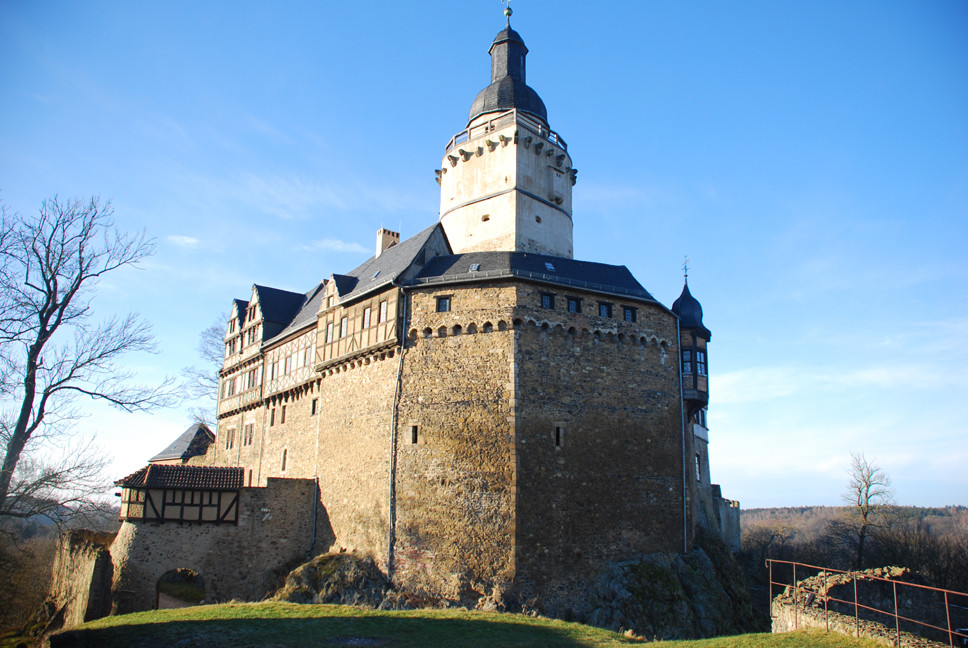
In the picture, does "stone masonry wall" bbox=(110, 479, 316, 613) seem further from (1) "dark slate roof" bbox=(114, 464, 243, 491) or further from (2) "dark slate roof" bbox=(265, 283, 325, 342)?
(2) "dark slate roof" bbox=(265, 283, 325, 342)

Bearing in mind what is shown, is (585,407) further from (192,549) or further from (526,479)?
(192,549)

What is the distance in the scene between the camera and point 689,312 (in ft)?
92.1

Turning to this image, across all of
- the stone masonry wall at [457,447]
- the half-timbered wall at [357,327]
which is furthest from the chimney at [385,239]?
the stone masonry wall at [457,447]

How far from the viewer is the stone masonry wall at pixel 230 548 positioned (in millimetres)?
24844

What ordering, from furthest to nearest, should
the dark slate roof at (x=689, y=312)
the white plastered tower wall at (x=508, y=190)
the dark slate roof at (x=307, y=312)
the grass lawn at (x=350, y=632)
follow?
the dark slate roof at (x=307, y=312), the white plastered tower wall at (x=508, y=190), the dark slate roof at (x=689, y=312), the grass lawn at (x=350, y=632)

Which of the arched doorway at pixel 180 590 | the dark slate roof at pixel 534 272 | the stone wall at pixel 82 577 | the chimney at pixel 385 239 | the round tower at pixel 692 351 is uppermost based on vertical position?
the chimney at pixel 385 239

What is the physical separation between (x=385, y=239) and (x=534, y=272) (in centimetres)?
1143

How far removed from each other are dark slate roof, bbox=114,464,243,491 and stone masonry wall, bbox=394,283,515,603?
7.82 meters

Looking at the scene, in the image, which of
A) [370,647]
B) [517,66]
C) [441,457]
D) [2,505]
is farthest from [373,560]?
[517,66]

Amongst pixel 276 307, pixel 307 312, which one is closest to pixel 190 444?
pixel 276 307

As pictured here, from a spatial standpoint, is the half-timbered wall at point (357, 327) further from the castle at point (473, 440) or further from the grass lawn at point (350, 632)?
the grass lawn at point (350, 632)

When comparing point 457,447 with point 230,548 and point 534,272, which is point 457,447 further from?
point 230,548

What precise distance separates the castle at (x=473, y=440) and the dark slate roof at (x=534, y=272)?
0.09m

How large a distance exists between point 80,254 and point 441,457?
1215cm
